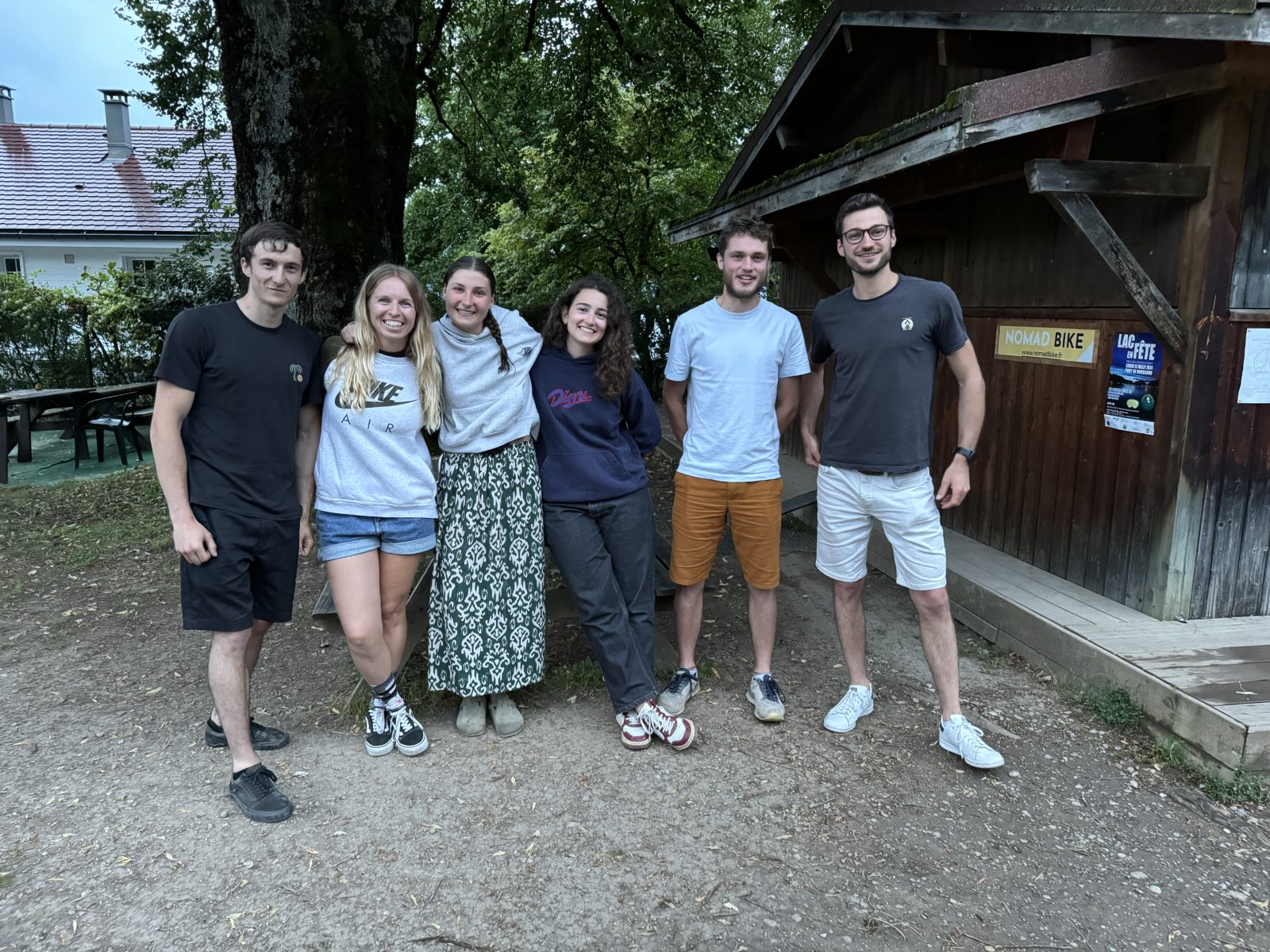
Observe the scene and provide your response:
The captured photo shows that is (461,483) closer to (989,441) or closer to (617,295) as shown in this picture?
(617,295)

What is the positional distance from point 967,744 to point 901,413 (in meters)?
1.30

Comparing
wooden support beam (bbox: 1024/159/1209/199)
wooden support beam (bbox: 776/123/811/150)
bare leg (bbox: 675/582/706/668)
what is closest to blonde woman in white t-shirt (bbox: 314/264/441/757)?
bare leg (bbox: 675/582/706/668)

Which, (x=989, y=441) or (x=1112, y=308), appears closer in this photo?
(x=1112, y=308)

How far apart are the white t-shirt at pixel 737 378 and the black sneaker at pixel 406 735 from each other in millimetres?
1533

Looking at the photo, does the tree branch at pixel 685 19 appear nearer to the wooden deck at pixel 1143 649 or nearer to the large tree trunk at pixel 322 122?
the large tree trunk at pixel 322 122

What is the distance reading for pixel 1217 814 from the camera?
10.3 ft

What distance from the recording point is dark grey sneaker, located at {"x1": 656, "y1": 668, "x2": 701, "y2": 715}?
3812mm

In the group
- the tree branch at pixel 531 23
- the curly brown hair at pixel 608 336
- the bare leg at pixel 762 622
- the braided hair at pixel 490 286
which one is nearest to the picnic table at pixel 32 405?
the tree branch at pixel 531 23

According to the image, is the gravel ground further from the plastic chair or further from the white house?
the white house

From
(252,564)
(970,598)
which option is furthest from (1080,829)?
(252,564)

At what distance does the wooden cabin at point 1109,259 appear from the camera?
12.3 feet

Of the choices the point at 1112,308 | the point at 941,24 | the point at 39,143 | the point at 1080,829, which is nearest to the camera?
the point at 1080,829

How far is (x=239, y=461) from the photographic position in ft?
9.80

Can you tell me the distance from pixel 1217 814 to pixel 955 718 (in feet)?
3.00
